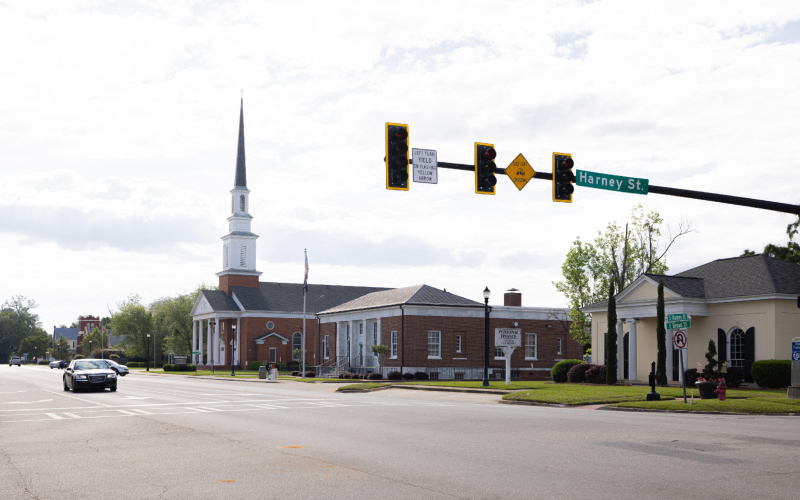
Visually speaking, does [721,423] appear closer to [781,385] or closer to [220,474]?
[220,474]

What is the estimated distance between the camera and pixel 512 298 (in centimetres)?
6253

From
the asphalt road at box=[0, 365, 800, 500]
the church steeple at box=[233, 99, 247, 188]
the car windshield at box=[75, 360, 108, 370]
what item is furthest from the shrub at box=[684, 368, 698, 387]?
the church steeple at box=[233, 99, 247, 188]

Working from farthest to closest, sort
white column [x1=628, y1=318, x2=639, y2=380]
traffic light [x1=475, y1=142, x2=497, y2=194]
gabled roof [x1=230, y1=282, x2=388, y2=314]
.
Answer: gabled roof [x1=230, y1=282, x2=388, y2=314] → white column [x1=628, y1=318, x2=639, y2=380] → traffic light [x1=475, y1=142, x2=497, y2=194]

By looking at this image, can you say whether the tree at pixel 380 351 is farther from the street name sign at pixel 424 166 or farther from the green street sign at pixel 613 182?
the street name sign at pixel 424 166

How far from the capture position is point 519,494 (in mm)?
8453

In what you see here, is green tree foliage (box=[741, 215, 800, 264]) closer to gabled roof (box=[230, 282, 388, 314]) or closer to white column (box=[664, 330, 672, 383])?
white column (box=[664, 330, 672, 383])

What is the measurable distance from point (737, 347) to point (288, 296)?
60.2m

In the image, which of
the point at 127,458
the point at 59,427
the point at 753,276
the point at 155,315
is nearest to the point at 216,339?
the point at 155,315

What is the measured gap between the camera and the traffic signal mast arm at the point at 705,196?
56.1ft

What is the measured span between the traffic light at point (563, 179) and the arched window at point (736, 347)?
2305 cm

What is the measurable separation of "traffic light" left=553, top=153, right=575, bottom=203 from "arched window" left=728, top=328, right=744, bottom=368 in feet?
75.6

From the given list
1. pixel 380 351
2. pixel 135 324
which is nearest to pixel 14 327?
pixel 135 324

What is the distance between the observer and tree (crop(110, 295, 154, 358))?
112 m

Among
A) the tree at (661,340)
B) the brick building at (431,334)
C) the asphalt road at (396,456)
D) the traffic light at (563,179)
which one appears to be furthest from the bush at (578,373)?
the traffic light at (563,179)
